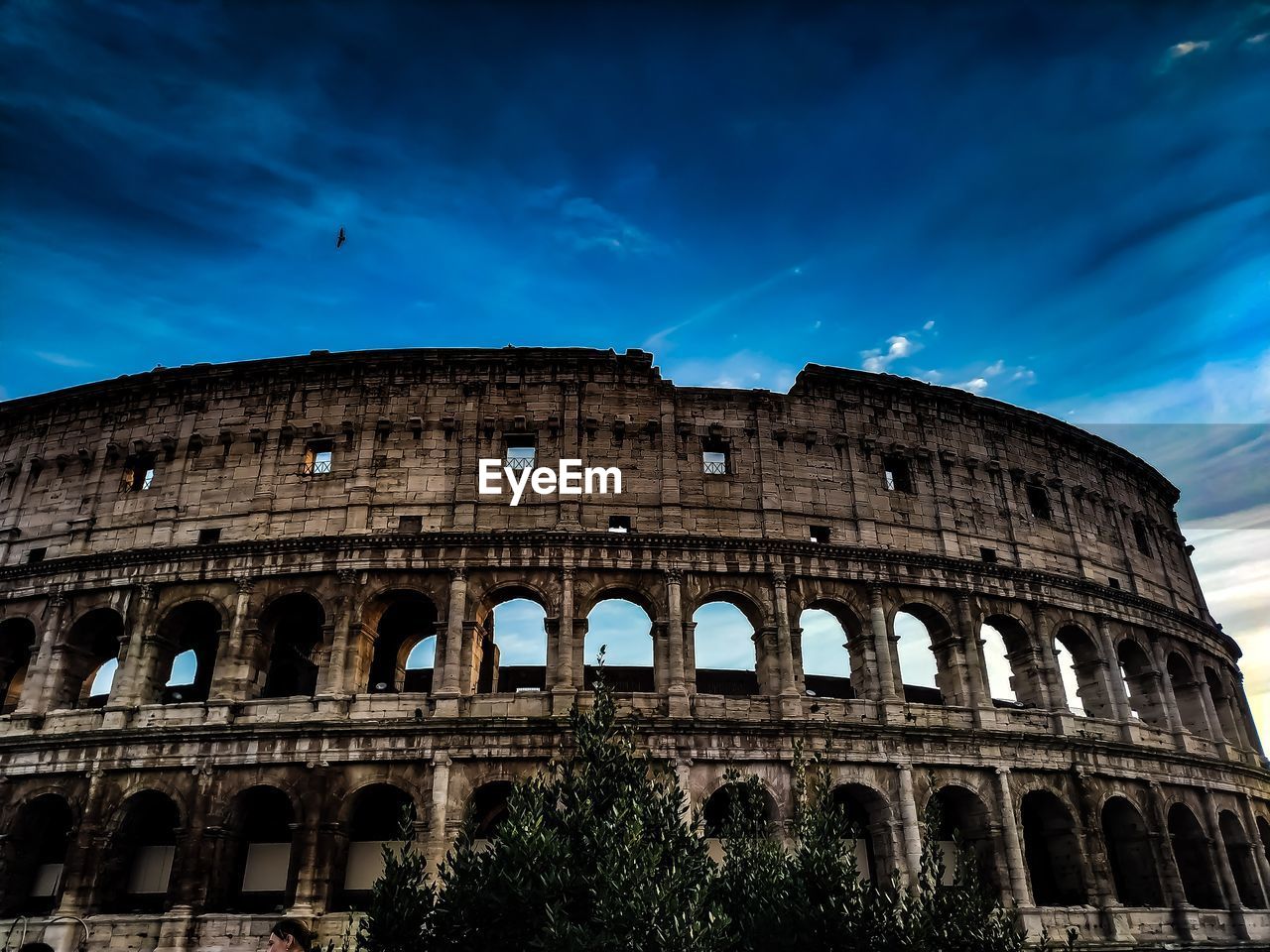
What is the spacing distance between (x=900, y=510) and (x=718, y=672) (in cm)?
725

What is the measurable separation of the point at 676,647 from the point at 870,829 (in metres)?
6.51

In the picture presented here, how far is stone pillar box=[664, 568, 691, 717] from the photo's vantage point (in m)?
21.0

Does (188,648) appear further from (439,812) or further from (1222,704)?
(1222,704)

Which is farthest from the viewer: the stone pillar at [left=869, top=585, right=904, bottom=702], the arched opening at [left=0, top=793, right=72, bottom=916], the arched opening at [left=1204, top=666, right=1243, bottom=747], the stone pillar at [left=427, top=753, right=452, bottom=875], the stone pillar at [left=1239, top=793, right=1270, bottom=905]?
the arched opening at [left=1204, top=666, right=1243, bottom=747]

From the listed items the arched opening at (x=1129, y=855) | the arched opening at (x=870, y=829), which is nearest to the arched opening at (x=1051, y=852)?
the arched opening at (x=1129, y=855)

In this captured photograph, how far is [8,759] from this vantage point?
21.3 meters

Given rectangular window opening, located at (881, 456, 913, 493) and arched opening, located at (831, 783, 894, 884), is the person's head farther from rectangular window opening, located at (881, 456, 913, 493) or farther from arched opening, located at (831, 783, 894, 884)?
rectangular window opening, located at (881, 456, 913, 493)

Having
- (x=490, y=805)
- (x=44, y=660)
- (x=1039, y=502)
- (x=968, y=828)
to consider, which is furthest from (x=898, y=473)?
(x=44, y=660)

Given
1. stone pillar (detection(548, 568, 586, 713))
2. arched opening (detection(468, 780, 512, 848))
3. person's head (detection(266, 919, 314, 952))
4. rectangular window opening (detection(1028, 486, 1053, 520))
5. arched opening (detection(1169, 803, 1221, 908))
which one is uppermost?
rectangular window opening (detection(1028, 486, 1053, 520))

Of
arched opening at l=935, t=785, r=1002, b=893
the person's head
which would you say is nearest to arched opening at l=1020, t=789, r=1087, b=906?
arched opening at l=935, t=785, r=1002, b=893

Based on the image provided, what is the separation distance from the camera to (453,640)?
21578 mm

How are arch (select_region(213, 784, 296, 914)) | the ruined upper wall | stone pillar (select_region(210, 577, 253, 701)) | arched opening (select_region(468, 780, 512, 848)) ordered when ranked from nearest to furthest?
arch (select_region(213, 784, 296, 914))
arched opening (select_region(468, 780, 512, 848))
stone pillar (select_region(210, 577, 253, 701))
the ruined upper wall

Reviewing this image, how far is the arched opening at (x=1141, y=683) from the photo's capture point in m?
26.3

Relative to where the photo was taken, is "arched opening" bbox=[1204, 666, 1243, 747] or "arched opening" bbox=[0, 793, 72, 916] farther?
"arched opening" bbox=[1204, 666, 1243, 747]
